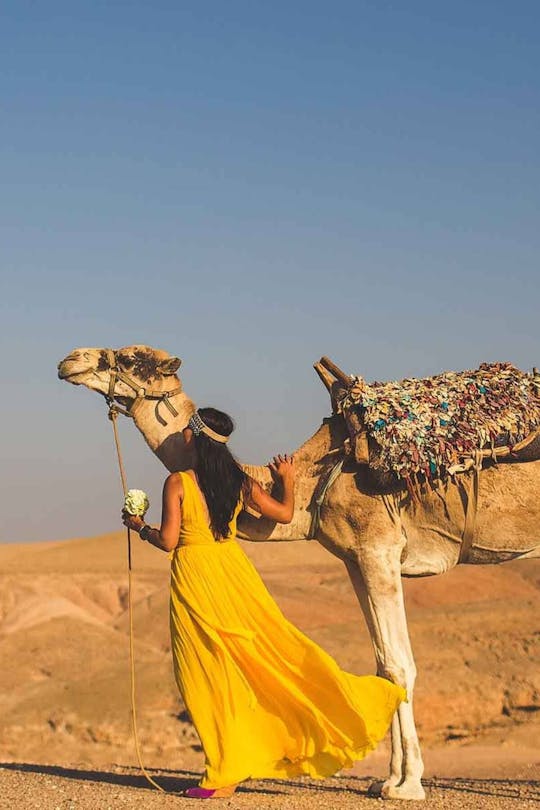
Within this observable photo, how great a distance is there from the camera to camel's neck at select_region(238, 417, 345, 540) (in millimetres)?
8445

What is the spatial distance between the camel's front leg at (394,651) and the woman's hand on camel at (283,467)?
0.79 meters

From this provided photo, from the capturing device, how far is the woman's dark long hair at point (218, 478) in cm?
768

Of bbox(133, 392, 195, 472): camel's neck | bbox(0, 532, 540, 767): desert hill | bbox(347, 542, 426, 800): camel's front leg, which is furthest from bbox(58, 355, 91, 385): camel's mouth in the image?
bbox(0, 532, 540, 767): desert hill

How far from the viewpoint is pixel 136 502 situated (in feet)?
26.0

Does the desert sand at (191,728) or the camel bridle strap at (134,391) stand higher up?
the camel bridle strap at (134,391)

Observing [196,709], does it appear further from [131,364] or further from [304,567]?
[304,567]

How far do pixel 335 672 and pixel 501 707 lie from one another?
29.2ft

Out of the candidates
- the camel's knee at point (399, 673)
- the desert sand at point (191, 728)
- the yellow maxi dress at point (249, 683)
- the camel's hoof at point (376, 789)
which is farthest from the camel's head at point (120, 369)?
the camel's hoof at point (376, 789)

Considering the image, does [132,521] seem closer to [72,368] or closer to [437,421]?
[72,368]

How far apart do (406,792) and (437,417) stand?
267 centimetres

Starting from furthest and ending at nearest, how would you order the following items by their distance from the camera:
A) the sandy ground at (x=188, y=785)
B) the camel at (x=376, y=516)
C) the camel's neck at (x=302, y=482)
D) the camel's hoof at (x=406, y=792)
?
the camel's neck at (x=302, y=482)
the camel at (x=376, y=516)
the camel's hoof at (x=406, y=792)
the sandy ground at (x=188, y=785)

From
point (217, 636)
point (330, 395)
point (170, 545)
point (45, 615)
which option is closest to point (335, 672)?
point (217, 636)

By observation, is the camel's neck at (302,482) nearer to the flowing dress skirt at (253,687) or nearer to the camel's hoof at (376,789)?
the flowing dress skirt at (253,687)

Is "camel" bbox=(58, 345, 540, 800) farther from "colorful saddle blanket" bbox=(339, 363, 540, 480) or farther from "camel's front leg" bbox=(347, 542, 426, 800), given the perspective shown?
"colorful saddle blanket" bbox=(339, 363, 540, 480)
